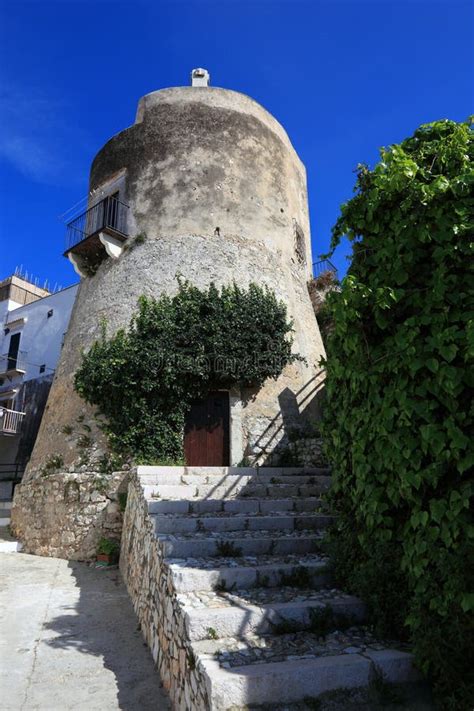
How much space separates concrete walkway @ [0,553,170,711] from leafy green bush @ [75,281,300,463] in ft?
11.3

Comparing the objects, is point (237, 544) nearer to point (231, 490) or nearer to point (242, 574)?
point (242, 574)

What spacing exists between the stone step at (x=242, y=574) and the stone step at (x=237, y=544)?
0.16 meters

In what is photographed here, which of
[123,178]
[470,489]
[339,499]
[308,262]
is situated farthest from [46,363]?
[470,489]

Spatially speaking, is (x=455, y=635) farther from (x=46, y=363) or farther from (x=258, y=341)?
(x=46, y=363)

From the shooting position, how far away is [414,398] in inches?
144

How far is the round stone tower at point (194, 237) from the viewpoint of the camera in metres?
11.3

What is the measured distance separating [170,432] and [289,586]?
246 inches

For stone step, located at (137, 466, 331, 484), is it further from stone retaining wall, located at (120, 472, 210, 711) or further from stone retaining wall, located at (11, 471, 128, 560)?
stone retaining wall, located at (11, 471, 128, 560)

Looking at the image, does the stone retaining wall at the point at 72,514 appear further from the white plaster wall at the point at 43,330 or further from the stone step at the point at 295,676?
the white plaster wall at the point at 43,330

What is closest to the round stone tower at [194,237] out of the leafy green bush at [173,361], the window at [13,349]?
the leafy green bush at [173,361]

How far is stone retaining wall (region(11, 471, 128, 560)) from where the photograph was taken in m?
9.20

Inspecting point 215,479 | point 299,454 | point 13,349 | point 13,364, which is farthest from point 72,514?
point 13,349

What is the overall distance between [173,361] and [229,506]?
15.1 ft

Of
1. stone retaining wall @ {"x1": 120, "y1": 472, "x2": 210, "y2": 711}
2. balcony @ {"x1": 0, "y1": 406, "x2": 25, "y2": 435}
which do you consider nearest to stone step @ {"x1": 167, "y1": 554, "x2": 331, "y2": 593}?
stone retaining wall @ {"x1": 120, "y1": 472, "x2": 210, "y2": 711}
